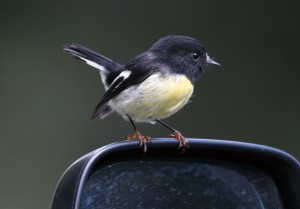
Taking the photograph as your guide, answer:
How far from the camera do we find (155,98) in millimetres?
4328

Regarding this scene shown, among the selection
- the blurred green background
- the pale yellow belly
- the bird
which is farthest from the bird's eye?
the blurred green background

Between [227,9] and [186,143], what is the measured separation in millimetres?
7239

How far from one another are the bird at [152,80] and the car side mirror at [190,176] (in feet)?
3.52

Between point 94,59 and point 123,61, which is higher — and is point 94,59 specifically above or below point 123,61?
above

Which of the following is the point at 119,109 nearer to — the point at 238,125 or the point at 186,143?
the point at 186,143

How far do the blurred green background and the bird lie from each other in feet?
11.9

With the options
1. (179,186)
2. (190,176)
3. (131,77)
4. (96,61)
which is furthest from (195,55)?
(179,186)

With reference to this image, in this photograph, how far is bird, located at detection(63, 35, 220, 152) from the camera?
4.37 metres

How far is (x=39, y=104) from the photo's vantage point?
9.16 meters

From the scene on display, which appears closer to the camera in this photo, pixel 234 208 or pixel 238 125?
pixel 234 208

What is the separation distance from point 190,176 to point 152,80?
1.55 m

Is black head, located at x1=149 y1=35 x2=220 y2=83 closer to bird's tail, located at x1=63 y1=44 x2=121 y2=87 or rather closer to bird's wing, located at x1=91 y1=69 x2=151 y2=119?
bird's wing, located at x1=91 y1=69 x2=151 y2=119

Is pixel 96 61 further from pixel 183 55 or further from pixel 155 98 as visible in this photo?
pixel 155 98


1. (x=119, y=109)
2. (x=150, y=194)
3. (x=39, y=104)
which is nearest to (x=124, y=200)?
(x=150, y=194)
